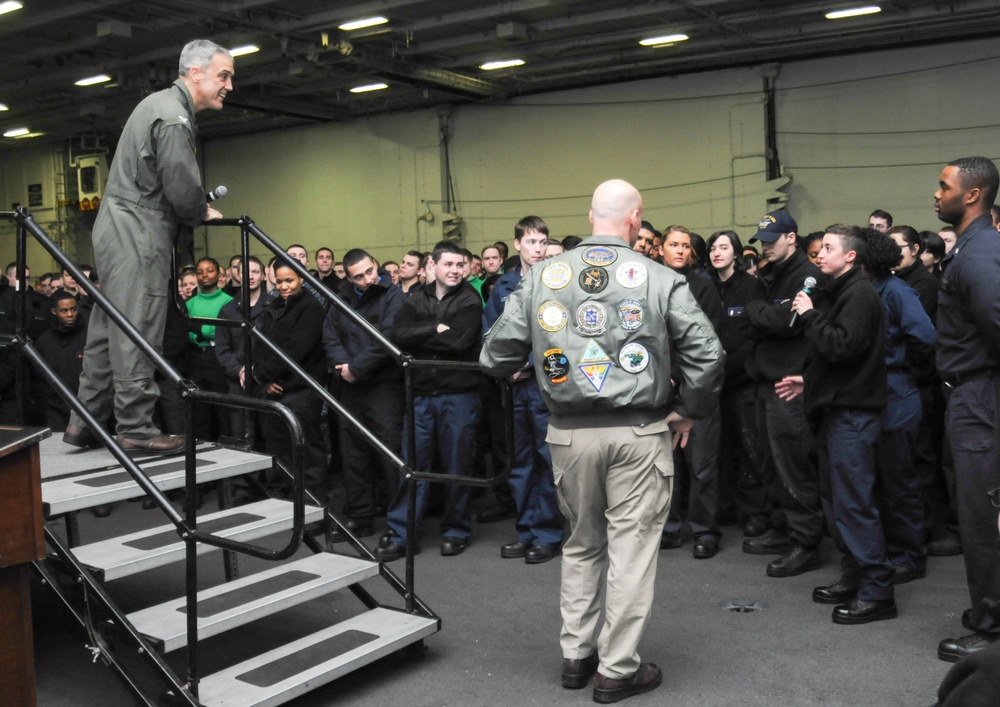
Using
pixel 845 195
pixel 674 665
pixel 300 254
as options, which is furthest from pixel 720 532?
pixel 845 195

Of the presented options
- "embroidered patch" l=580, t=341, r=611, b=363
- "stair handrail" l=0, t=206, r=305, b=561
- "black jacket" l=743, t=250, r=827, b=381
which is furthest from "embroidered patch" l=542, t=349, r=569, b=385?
"black jacket" l=743, t=250, r=827, b=381

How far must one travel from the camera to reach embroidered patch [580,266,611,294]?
328 centimetres

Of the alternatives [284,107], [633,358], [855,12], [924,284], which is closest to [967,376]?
[633,358]

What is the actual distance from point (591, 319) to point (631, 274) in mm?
211

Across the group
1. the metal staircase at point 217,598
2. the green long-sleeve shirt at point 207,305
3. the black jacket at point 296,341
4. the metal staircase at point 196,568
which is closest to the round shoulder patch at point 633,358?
the metal staircase at point 196,568

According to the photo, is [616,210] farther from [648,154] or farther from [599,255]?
[648,154]

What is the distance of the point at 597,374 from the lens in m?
3.24

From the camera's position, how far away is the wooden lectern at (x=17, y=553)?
2.29 m

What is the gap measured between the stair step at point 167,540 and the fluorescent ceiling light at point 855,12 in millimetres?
9674

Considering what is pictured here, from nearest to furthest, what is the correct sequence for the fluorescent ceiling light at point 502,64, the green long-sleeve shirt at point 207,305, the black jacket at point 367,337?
the black jacket at point 367,337 < the green long-sleeve shirt at point 207,305 < the fluorescent ceiling light at point 502,64

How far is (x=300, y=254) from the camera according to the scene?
26.0 ft

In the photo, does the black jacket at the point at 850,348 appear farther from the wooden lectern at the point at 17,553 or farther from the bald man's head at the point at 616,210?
the wooden lectern at the point at 17,553

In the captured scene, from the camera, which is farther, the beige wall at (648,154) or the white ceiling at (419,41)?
the beige wall at (648,154)

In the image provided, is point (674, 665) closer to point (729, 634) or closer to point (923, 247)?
point (729, 634)
